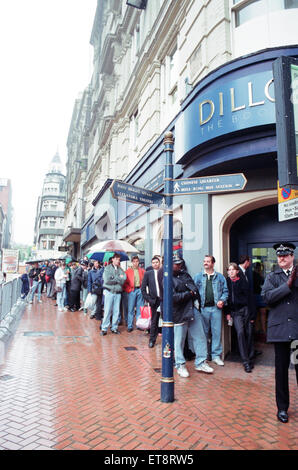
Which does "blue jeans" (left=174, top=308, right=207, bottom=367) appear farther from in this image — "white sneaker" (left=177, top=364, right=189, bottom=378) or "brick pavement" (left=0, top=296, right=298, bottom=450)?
"brick pavement" (left=0, top=296, right=298, bottom=450)

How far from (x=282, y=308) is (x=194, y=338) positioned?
6.98ft


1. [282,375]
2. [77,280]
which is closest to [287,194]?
[282,375]

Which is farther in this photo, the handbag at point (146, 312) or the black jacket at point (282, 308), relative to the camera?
the handbag at point (146, 312)

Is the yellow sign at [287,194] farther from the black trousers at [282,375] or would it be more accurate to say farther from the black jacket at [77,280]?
the black jacket at [77,280]

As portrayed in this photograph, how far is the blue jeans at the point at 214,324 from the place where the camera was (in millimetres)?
6082

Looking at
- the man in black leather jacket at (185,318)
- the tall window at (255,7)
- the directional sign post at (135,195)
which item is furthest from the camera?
the tall window at (255,7)

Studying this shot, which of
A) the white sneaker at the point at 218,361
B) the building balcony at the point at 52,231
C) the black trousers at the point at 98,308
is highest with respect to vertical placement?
the building balcony at the point at 52,231

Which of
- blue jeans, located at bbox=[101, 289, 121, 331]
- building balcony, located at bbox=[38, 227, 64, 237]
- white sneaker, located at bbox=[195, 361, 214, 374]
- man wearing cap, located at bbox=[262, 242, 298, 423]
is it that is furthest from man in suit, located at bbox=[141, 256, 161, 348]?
building balcony, located at bbox=[38, 227, 64, 237]

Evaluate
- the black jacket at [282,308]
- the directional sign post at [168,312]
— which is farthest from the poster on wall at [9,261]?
the black jacket at [282,308]

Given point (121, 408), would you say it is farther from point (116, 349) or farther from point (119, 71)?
point (119, 71)

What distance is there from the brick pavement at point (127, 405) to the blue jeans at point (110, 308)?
158 centimetres

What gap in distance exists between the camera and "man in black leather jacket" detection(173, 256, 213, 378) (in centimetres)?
534

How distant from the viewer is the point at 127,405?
4.02 m
